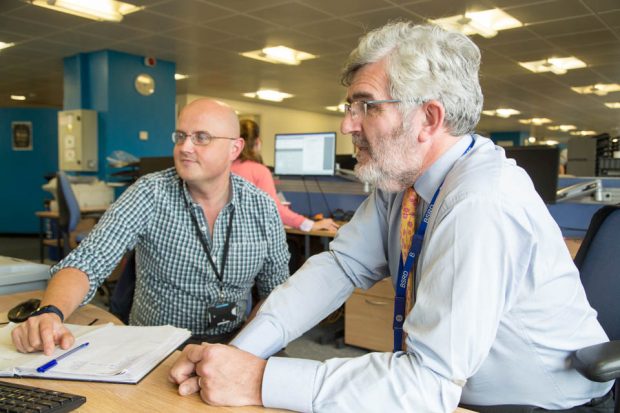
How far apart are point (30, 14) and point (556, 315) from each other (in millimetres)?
5841

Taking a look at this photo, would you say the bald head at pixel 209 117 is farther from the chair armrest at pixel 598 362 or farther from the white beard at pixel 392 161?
the chair armrest at pixel 598 362

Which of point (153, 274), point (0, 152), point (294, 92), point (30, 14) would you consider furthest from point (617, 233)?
point (0, 152)

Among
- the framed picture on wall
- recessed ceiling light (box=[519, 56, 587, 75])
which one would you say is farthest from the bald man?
the framed picture on wall

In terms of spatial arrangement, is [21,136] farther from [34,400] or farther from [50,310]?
[34,400]

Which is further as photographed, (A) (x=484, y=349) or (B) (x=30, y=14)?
(B) (x=30, y=14)

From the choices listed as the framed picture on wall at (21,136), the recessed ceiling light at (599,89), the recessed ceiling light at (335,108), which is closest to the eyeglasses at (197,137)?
the recessed ceiling light at (599,89)

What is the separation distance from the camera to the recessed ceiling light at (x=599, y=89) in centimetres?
872

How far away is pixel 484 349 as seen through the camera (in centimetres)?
77

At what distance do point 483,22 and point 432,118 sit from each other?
492cm

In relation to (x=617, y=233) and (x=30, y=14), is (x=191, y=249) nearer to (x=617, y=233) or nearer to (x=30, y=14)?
(x=617, y=233)

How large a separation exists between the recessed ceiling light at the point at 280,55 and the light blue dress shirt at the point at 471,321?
605cm

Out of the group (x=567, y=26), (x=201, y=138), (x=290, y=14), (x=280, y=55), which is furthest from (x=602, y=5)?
(x=201, y=138)

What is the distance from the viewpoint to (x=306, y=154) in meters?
4.06

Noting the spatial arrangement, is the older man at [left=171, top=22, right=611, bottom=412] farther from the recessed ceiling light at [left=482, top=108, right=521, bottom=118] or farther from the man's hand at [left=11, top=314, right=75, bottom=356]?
the recessed ceiling light at [left=482, top=108, right=521, bottom=118]
